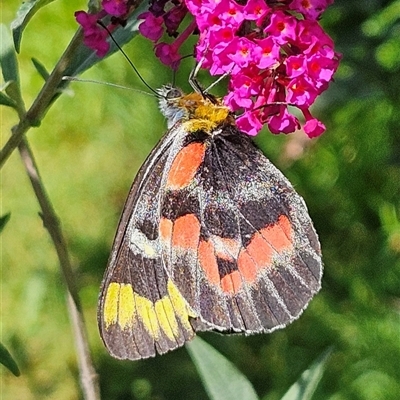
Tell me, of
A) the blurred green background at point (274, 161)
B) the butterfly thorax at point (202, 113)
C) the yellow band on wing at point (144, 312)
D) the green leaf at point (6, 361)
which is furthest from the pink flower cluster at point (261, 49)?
the blurred green background at point (274, 161)

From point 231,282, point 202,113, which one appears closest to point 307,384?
point 231,282

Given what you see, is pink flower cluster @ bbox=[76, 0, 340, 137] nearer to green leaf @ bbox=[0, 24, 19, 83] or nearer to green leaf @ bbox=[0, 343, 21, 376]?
green leaf @ bbox=[0, 24, 19, 83]

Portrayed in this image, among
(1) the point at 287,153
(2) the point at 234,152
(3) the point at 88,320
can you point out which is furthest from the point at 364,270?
(2) the point at 234,152

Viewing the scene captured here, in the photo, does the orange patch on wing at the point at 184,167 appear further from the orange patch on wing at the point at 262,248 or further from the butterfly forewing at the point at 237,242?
the orange patch on wing at the point at 262,248

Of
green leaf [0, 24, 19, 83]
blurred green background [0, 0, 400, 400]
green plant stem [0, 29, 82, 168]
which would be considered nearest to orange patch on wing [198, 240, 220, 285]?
green plant stem [0, 29, 82, 168]

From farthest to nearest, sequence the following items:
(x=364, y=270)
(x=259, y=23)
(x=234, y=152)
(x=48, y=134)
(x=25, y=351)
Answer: (x=48, y=134), (x=25, y=351), (x=364, y=270), (x=234, y=152), (x=259, y=23)

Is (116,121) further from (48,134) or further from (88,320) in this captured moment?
(88,320)
